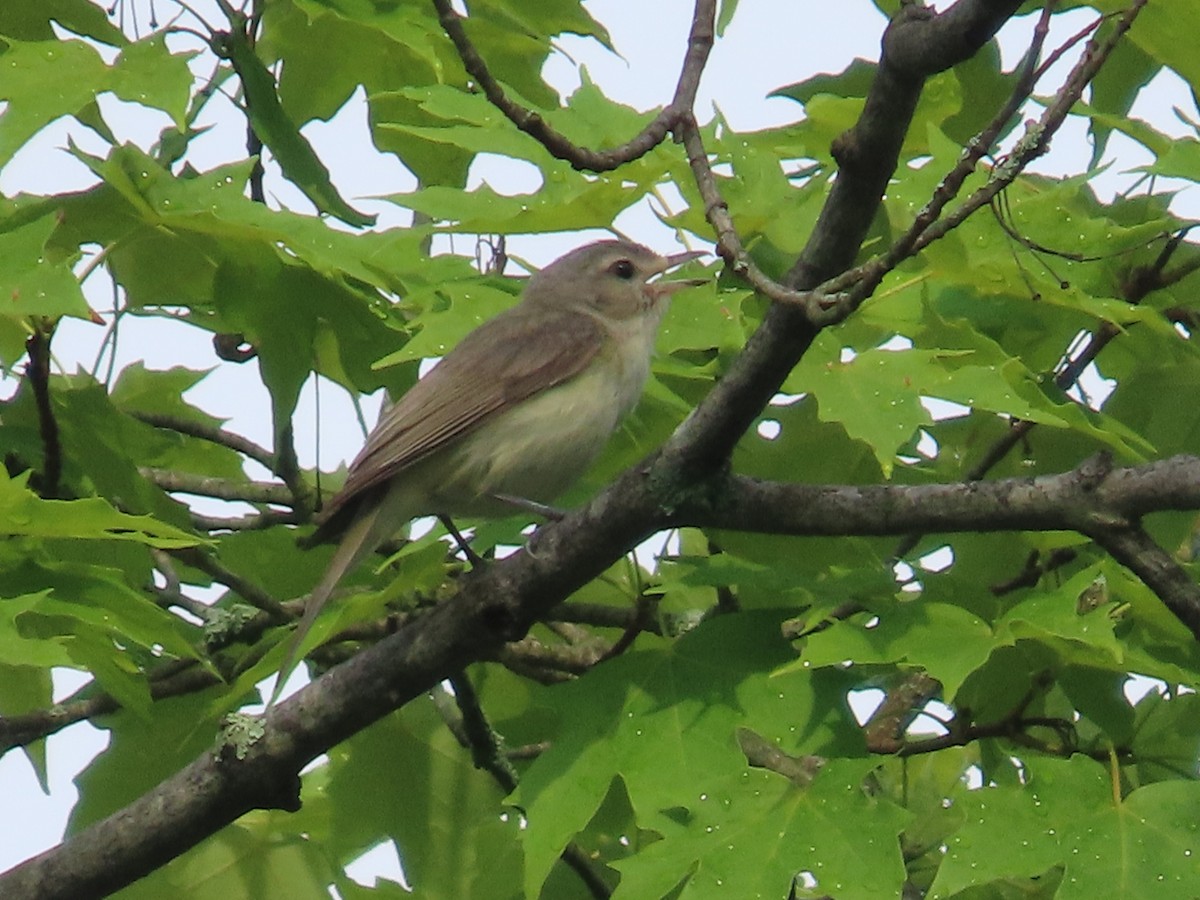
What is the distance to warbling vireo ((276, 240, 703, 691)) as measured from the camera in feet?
14.8

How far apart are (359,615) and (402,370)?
3.17 ft

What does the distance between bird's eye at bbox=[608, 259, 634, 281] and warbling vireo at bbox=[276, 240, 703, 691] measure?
1.20 feet

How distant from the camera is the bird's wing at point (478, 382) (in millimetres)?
4645

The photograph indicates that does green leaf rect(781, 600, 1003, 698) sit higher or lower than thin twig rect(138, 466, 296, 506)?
lower

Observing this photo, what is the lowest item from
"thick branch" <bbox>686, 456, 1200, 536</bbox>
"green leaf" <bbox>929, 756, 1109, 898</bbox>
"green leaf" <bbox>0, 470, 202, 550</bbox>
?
"green leaf" <bbox>929, 756, 1109, 898</bbox>

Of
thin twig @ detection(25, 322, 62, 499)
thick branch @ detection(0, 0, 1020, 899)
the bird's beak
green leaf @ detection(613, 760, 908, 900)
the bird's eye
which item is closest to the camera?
green leaf @ detection(613, 760, 908, 900)

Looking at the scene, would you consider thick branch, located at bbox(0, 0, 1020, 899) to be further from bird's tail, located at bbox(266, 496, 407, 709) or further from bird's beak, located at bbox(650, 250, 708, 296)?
bird's beak, located at bbox(650, 250, 708, 296)

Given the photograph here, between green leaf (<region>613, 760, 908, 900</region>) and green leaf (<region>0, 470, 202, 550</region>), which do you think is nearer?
green leaf (<region>613, 760, 908, 900</region>)

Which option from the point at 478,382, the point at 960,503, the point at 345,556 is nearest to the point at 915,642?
the point at 960,503

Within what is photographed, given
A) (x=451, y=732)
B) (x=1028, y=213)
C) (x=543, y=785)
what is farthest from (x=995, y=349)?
(x=451, y=732)

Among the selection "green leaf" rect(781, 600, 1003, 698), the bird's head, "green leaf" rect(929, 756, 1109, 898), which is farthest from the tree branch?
the bird's head

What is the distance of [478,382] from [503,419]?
137mm

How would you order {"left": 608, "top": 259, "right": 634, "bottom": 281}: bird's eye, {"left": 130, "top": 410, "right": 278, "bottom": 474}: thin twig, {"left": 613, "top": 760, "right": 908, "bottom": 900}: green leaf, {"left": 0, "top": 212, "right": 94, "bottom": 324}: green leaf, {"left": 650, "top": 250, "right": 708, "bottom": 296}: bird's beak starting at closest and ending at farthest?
{"left": 613, "top": 760, "right": 908, "bottom": 900}: green leaf < {"left": 0, "top": 212, "right": 94, "bottom": 324}: green leaf < {"left": 650, "top": 250, "right": 708, "bottom": 296}: bird's beak < {"left": 130, "top": 410, "right": 278, "bottom": 474}: thin twig < {"left": 608, "top": 259, "right": 634, "bottom": 281}: bird's eye

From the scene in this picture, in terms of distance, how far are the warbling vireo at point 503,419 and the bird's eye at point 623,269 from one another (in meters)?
0.37
